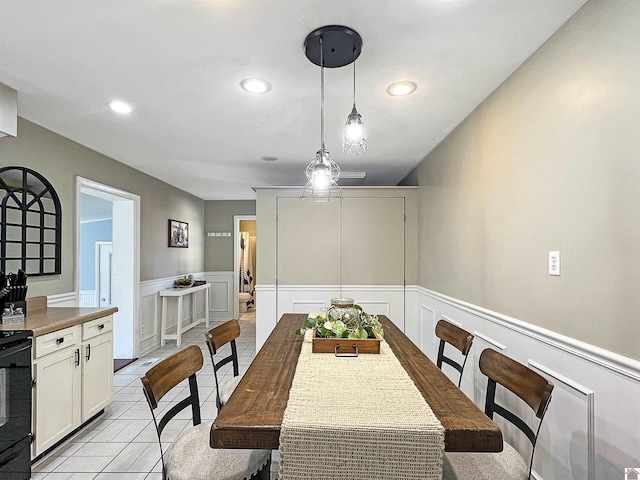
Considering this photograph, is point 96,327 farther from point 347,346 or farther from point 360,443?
point 360,443

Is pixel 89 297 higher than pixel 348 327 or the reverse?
the reverse

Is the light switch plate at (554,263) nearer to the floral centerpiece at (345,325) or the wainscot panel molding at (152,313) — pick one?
the floral centerpiece at (345,325)

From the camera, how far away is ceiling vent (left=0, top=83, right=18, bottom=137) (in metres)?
2.25

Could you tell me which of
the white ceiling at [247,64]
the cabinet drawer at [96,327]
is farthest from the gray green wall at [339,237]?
the cabinet drawer at [96,327]

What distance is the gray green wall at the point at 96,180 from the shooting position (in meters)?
2.85

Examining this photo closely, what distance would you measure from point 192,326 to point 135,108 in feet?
14.7

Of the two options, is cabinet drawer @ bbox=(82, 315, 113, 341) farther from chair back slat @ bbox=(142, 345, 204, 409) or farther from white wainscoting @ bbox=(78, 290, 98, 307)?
white wainscoting @ bbox=(78, 290, 98, 307)

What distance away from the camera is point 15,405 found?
2012 mm

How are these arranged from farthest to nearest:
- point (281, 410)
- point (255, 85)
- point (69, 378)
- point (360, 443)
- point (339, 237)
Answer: point (339, 237) < point (69, 378) < point (255, 85) < point (281, 410) < point (360, 443)

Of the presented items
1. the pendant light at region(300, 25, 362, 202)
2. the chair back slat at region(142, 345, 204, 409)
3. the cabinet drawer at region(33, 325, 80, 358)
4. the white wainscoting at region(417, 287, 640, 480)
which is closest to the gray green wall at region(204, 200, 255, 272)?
the cabinet drawer at region(33, 325, 80, 358)

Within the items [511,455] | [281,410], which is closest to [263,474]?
[281,410]

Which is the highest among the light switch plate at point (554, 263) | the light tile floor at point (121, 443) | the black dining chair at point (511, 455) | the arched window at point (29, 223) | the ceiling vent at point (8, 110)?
the ceiling vent at point (8, 110)

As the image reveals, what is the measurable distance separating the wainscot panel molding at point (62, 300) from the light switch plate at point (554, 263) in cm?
364

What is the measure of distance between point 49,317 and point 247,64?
2179 millimetres
